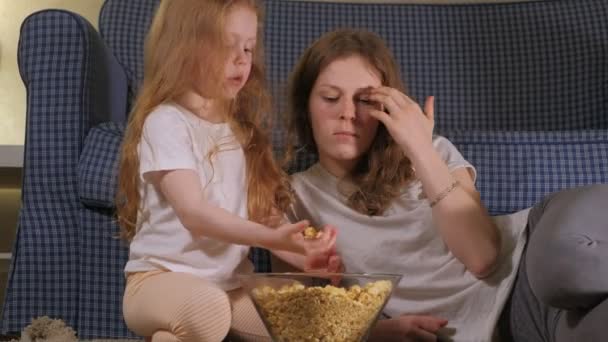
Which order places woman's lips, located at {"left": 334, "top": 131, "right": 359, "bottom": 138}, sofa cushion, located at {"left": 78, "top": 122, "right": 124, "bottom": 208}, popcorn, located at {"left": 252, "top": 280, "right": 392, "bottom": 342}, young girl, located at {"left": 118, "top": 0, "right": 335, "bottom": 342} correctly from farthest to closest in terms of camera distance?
sofa cushion, located at {"left": 78, "top": 122, "right": 124, "bottom": 208}, woman's lips, located at {"left": 334, "top": 131, "right": 359, "bottom": 138}, young girl, located at {"left": 118, "top": 0, "right": 335, "bottom": 342}, popcorn, located at {"left": 252, "top": 280, "right": 392, "bottom": 342}

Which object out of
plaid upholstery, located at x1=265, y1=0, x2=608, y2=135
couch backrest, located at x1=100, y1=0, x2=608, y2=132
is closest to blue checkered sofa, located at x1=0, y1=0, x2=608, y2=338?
couch backrest, located at x1=100, y1=0, x2=608, y2=132

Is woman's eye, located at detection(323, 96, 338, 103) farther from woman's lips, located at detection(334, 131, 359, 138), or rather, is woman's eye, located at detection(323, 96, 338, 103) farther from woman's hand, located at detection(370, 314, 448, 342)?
woman's hand, located at detection(370, 314, 448, 342)

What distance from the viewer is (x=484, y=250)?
1.11 meters

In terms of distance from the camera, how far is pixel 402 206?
1.23m

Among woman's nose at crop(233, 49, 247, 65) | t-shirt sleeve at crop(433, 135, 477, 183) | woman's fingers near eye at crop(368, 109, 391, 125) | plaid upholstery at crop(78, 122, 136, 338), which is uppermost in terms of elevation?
woman's nose at crop(233, 49, 247, 65)

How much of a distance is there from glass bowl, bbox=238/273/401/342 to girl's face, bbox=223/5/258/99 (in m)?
0.40

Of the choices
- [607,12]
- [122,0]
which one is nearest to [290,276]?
[122,0]

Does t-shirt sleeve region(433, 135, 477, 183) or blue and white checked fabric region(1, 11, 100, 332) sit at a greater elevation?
t-shirt sleeve region(433, 135, 477, 183)

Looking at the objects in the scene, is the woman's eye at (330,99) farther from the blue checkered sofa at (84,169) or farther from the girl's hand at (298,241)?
the girl's hand at (298,241)

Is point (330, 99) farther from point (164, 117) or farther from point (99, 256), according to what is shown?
point (99, 256)

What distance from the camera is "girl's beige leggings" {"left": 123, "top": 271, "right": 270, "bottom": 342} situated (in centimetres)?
97

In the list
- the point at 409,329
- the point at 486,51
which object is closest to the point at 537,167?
the point at 409,329

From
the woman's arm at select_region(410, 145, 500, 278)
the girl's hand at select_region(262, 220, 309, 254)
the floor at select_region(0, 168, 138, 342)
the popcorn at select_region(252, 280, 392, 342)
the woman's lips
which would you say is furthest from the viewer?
the floor at select_region(0, 168, 138, 342)

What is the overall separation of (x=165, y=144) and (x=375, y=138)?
37cm
